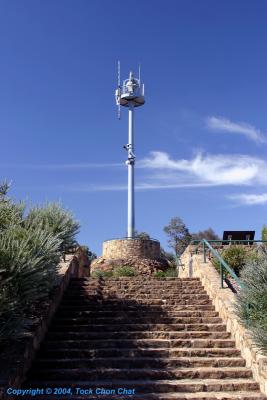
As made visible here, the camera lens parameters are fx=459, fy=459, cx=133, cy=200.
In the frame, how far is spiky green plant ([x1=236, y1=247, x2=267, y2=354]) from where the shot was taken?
634 centimetres

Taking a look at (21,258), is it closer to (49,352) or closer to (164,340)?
(49,352)

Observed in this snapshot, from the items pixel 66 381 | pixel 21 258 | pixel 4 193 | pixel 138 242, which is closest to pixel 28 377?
pixel 66 381

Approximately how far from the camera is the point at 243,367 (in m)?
7.00

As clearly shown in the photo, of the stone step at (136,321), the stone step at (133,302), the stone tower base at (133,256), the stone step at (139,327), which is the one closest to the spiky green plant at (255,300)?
the stone step at (139,327)

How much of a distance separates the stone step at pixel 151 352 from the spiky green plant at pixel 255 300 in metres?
0.66

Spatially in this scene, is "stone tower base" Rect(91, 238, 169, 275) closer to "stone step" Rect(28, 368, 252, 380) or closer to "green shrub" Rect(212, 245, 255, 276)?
"green shrub" Rect(212, 245, 255, 276)

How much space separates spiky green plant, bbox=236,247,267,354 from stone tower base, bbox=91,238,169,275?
16258mm

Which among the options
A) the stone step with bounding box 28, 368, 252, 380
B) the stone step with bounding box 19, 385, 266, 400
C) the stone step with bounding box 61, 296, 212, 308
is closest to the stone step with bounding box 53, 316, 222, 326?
the stone step with bounding box 61, 296, 212, 308

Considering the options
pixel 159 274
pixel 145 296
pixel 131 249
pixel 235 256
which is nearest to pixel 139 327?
pixel 145 296

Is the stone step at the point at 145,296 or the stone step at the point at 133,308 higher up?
the stone step at the point at 145,296

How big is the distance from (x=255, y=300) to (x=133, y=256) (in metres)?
18.1

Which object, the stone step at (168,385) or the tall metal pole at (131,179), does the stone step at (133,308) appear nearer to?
the stone step at (168,385)

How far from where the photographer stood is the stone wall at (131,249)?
2481 cm

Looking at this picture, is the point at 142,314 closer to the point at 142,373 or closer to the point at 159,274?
the point at 142,373
